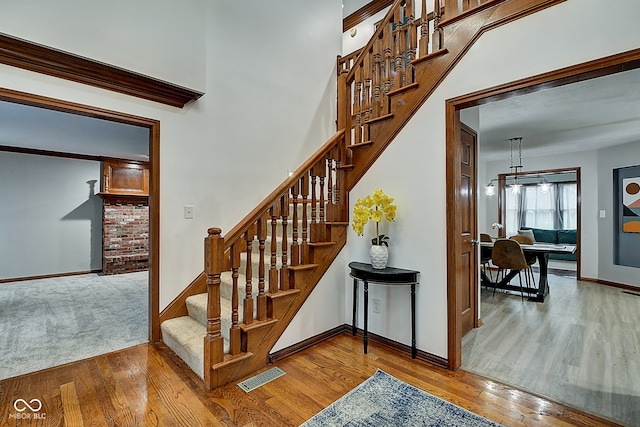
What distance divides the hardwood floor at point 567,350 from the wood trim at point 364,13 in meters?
4.62

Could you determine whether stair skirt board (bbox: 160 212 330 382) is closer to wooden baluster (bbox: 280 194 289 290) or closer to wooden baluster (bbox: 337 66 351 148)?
wooden baluster (bbox: 280 194 289 290)

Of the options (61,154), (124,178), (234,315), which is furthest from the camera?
(124,178)

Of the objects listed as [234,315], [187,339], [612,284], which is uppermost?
[234,315]

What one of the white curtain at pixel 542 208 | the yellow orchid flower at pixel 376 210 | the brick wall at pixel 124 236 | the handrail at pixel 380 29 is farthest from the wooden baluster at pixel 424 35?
the white curtain at pixel 542 208

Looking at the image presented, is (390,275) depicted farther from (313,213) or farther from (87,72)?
(87,72)

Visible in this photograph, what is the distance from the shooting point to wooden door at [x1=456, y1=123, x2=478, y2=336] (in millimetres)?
2990

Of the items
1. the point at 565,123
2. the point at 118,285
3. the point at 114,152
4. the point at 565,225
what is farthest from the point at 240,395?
the point at 565,225

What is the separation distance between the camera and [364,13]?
4668 millimetres

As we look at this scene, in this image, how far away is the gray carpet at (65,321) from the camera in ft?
8.13

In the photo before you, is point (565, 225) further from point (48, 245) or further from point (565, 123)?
point (48, 245)

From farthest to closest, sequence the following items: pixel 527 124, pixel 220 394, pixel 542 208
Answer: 1. pixel 542 208
2. pixel 527 124
3. pixel 220 394

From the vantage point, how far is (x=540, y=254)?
447cm

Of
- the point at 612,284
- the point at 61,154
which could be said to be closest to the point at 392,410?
the point at 612,284

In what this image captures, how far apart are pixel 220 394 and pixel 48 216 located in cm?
621
